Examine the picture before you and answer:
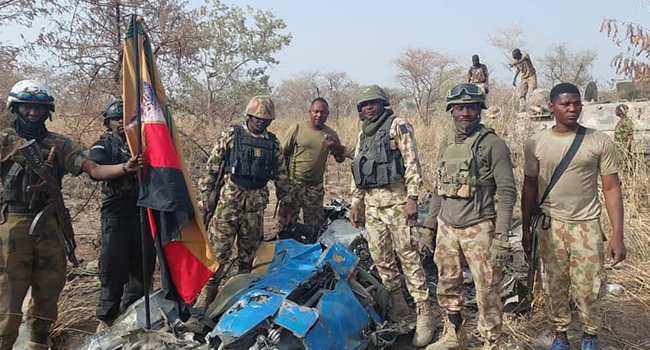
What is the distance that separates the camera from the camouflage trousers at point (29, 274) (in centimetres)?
318

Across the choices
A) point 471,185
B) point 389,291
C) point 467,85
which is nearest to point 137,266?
point 389,291

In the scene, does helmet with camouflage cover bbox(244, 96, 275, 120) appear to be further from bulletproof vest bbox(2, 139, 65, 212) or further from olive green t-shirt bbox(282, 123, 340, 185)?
bulletproof vest bbox(2, 139, 65, 212)

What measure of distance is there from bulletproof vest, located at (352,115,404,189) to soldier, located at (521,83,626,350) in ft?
3.51

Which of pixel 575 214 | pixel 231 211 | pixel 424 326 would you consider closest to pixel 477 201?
pixel 575 214

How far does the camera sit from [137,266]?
12.7 feet

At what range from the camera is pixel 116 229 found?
3.68 meters

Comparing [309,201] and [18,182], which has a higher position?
[18,182]

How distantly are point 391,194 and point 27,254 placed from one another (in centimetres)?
276

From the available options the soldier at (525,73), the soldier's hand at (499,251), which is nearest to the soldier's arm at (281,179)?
the soldier's hand at (499,251)

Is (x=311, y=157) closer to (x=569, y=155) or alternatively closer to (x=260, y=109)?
(x=260, y=109)

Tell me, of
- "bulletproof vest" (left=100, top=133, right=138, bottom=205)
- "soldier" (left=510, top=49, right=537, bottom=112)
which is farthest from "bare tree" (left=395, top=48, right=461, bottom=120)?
"bulletproof vest" (left=100, top=133, right=138, bottom=205)

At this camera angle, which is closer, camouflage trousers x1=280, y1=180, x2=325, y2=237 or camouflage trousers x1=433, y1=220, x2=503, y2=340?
camouflage trousers x1=433, y1=220, x2=503, y2=340

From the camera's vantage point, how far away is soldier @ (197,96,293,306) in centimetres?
428

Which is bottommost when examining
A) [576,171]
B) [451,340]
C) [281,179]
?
[451,340]
